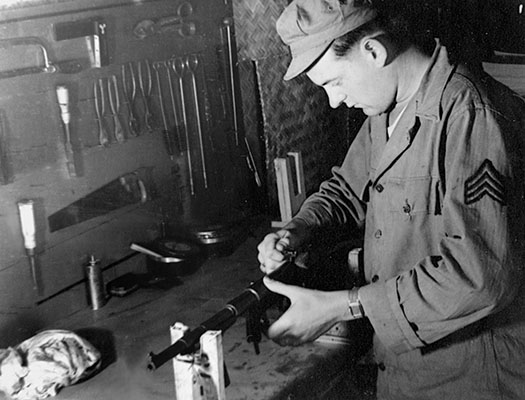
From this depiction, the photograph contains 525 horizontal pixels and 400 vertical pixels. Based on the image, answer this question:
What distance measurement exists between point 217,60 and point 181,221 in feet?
2.94

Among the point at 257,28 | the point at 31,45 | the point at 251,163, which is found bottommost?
the point at 251,163

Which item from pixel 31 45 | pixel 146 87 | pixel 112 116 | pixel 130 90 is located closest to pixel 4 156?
pixel 31 45

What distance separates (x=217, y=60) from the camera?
11.3 ft

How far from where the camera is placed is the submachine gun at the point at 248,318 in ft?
4.78

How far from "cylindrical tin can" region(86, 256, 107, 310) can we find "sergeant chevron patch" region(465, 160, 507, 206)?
5.38ft

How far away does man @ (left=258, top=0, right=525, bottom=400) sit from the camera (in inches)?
59.4

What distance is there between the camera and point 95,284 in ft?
8.63

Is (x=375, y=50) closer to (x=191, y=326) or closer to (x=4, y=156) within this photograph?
(x=191, y=326)

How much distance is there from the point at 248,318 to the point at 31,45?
4.29ft

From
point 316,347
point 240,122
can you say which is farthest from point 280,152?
point 316,347

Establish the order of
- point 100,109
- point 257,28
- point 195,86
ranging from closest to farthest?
1. point 100,109
2. point 195,86
3. point 257,28

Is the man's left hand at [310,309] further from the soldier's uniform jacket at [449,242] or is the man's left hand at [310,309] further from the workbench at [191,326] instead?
the workbench at [191,326]

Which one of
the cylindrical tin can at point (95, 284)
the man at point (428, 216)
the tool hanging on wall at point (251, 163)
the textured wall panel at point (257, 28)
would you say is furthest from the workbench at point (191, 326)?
the textured wall panel at point (257, 28)

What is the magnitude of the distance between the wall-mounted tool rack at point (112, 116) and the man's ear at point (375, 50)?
1.32 metres
